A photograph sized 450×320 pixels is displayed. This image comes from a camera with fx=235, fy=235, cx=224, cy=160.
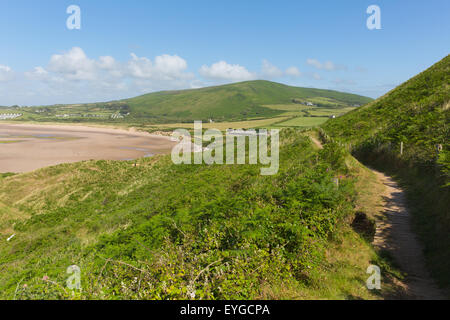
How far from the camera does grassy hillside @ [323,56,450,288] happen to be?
28.0 feet

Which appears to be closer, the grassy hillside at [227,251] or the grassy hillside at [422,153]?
the grassy hillside at [227,251]

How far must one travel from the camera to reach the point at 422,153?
1462 centimetres

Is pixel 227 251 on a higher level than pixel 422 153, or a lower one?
lower

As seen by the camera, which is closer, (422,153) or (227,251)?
(227,251)

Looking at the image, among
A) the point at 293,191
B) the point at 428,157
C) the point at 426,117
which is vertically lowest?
the point at 293,191

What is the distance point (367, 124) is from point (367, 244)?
2541 cm

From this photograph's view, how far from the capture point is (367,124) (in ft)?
96.7

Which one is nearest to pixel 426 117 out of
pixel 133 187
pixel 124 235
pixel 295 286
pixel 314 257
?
pixel 314 257

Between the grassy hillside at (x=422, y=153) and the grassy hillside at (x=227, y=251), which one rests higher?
the grassy hillside at (x=422, y=153)

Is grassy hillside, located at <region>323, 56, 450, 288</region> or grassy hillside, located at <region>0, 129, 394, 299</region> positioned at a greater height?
grassy hillside, located at <region>323, 56, 450, 288</region>

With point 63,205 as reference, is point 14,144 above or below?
above

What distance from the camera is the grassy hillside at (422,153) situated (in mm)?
8520

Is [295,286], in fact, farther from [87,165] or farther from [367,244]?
→ [87,165]

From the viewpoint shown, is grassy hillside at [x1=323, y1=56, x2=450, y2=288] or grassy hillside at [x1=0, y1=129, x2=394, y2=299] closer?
grassy hillside at [x1=0, y1=129, x2=394, y2=299]
